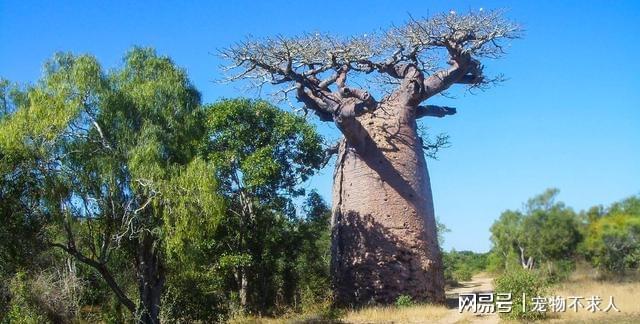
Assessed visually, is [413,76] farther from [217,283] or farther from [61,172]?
[61,172]

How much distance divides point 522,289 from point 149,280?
15.4 ft

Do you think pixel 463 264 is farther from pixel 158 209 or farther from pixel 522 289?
pixel 158 209

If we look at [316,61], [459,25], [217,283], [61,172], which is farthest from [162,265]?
[459,25]

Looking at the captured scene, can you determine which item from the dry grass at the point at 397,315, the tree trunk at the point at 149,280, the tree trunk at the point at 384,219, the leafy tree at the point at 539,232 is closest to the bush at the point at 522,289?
the dry grass at the point at 397,315

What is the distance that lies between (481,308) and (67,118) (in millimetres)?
5869

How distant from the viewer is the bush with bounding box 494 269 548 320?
23.2 ft

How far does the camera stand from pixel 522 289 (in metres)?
7.16

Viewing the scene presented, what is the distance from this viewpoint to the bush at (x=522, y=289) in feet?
23.2

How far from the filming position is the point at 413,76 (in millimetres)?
10102

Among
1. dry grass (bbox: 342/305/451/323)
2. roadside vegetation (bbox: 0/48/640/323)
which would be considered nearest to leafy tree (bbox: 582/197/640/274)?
roadside vegetation (bbox: 0/48/640/323)

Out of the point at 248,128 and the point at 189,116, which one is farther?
the point at 248,128

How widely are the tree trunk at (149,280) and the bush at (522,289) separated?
4.37 m

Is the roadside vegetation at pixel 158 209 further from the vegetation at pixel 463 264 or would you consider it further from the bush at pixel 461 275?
the bush at pixel 461 275

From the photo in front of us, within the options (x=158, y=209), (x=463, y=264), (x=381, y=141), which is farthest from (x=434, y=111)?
(x=463, y=264)
